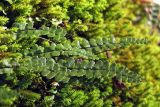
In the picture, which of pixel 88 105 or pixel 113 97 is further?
pixel 113 97

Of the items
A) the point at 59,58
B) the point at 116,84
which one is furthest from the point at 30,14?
the point at 116,84

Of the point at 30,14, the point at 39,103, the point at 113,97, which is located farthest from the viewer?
the point at 113,97

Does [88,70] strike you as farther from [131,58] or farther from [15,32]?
[131,58]

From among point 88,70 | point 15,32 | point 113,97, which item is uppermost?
point 15,32

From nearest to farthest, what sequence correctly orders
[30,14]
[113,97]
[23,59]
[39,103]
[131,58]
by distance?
[23,59] < [39,103] < [30,14] < [113,97] < [131,58]

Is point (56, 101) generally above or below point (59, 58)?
below

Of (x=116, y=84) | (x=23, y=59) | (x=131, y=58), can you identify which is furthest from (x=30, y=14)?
(x=131, y=58)
